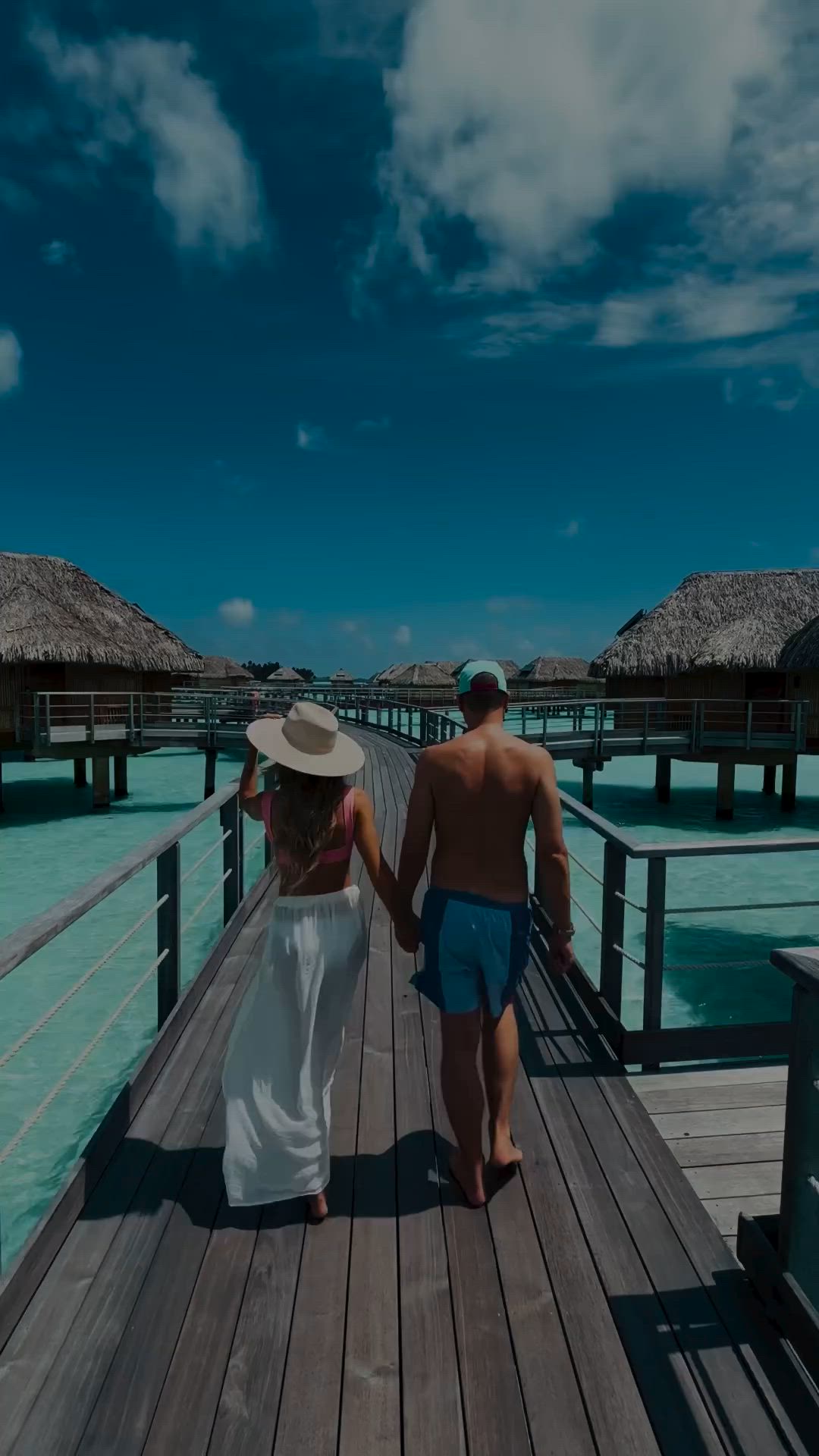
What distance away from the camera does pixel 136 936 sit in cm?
1006

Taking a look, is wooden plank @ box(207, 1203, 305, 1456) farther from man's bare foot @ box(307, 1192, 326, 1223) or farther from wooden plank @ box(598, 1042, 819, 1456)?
wooden plank @ box(598, 1042, 819, 1456)

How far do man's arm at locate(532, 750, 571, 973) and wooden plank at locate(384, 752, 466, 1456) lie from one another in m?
0.86

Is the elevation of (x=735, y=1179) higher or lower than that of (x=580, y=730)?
lower

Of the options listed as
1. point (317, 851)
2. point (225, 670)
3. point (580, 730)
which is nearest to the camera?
point (317, 851)

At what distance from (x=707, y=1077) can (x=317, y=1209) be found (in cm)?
183

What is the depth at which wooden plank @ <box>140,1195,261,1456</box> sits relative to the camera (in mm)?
1723

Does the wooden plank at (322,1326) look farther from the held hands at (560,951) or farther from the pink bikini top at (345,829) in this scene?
the pink bikini top at (345,829)

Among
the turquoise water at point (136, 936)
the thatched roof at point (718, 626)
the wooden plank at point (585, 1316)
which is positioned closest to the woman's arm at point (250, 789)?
the wooden plank at point (585, 1316)

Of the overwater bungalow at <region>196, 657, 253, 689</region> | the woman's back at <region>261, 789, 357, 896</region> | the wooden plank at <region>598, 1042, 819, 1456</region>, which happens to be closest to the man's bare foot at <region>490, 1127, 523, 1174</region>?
the wooden plank at <region>598, 1042, 819, 1456</region>

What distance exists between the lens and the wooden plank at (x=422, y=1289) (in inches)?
69.4

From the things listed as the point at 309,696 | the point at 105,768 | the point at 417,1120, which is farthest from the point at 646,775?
the point at 417,1120

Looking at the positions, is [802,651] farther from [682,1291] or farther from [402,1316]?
[402,1316]

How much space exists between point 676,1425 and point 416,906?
4.33 meters

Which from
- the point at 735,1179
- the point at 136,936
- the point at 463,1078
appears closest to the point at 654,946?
the point at 735,1179
